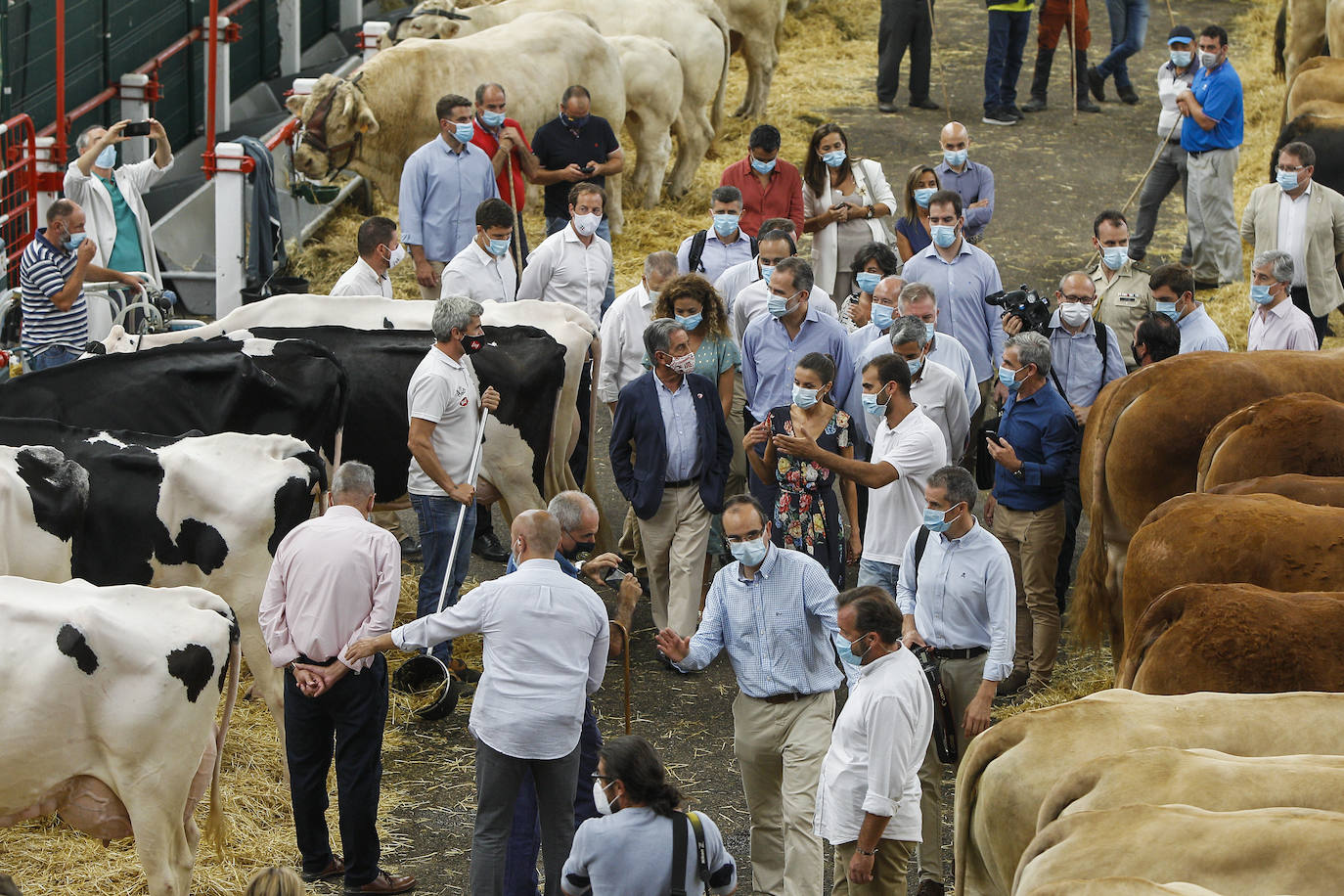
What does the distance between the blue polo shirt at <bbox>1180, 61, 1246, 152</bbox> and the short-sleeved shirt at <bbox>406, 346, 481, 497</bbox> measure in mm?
7812

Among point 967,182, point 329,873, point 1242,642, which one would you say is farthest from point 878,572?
point 967,182

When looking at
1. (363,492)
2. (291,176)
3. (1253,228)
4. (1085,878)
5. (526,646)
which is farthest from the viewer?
(291,176)

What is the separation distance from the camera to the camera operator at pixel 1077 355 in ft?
31.8

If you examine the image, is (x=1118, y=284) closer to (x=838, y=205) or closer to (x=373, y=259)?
(x=838, y=205)

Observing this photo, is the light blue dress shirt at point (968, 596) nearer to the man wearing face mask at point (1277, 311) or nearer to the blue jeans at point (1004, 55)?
the man wearing face mask at point (1277, 311)

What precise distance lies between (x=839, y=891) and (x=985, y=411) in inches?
205

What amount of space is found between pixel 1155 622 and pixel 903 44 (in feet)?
43.6

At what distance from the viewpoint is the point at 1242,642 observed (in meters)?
6.71

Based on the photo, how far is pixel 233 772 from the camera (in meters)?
8.02

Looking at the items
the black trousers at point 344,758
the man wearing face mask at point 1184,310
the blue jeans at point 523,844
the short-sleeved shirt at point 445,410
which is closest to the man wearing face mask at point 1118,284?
the man wearing face mask at point 1184,310

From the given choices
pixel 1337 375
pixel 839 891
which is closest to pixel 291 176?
pixel 1337 375

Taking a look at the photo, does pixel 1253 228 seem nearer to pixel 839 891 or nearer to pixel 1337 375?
pixel 1337 375

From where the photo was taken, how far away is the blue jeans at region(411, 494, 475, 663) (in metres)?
8.98

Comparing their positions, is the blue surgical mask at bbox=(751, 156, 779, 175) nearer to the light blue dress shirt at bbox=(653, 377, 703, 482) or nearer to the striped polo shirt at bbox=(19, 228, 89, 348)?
the light blue dress shirt at bbox=(653, 377, 703, 482)
